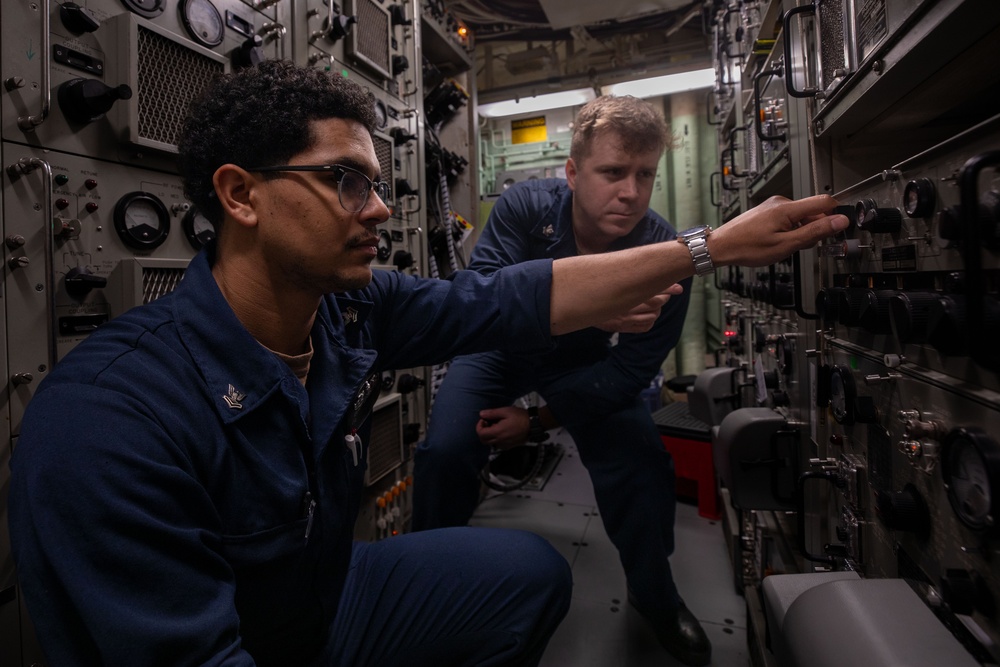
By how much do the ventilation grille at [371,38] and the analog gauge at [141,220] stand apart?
131 cm

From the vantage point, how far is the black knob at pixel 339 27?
2.25 m

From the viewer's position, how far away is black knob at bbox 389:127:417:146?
2.81 m

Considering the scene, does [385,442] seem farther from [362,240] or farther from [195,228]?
[362,240]

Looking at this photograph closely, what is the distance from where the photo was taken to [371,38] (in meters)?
2.64

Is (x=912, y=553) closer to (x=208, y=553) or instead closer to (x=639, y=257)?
(x=639, y=257)

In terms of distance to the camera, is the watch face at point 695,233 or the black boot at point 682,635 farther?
the black boot at point 682,635

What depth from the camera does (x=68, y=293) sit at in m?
1.37

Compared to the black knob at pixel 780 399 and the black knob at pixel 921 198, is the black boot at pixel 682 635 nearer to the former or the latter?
the black knob at pixel 780 399

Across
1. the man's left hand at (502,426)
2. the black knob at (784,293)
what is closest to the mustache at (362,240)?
the man's left hand at (502,426)

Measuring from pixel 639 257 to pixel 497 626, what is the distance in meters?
0.97

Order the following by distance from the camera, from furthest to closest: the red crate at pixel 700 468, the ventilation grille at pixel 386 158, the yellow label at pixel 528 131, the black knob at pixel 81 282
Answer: the yellow label at pixel 528 131, the red crate at pixel 700 468, the ventilation grille at pixel 386 158, the black knob at pixel 81 282

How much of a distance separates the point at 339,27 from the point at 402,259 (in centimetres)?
108

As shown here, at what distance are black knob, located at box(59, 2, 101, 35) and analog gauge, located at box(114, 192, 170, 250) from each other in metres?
0.42

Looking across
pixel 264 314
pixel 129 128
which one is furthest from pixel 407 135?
pixel 264 314
